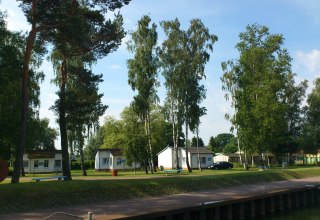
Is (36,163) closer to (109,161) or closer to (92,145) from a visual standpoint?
(109,161)

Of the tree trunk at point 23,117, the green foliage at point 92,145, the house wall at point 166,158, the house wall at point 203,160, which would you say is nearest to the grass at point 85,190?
the tree trunk at point 23,117

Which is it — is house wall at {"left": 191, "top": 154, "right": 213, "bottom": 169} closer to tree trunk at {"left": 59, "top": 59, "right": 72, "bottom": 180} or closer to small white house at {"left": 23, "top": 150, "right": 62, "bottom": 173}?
small white house at {"left": 23, "top": 150, "right": 62, "bottom": 173}

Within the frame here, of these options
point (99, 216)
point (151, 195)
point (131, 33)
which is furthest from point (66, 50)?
point (131, 33)

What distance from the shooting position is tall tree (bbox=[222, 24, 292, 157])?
39781 mm

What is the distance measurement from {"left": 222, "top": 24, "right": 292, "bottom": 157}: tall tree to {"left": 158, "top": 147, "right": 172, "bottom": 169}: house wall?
21805 millimetres

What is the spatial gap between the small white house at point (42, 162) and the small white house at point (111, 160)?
6844 mm

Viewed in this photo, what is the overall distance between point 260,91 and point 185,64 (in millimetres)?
10231

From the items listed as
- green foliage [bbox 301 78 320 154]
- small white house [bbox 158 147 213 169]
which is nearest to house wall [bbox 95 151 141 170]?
small white house [bbox 158 147 213 169]

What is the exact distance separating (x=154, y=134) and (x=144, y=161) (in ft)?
73.0

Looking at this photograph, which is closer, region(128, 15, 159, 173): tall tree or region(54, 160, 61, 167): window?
region(128, 15, 159, 173): tall tree

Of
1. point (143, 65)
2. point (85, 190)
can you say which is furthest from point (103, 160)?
point (85, 190)

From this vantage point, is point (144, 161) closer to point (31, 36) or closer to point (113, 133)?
point (31, 36)

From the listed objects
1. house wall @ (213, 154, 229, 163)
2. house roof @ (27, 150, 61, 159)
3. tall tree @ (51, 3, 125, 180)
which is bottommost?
house wall @ (213, 154, 229, 163)

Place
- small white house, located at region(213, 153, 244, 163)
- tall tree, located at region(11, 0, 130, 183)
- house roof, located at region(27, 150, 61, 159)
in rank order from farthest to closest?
small white house, located at region(213, 153, 244, 163)
house roof, located at region(27, 150, 61, 159)
tall tree, located at region(11, 0, 130, 183)
